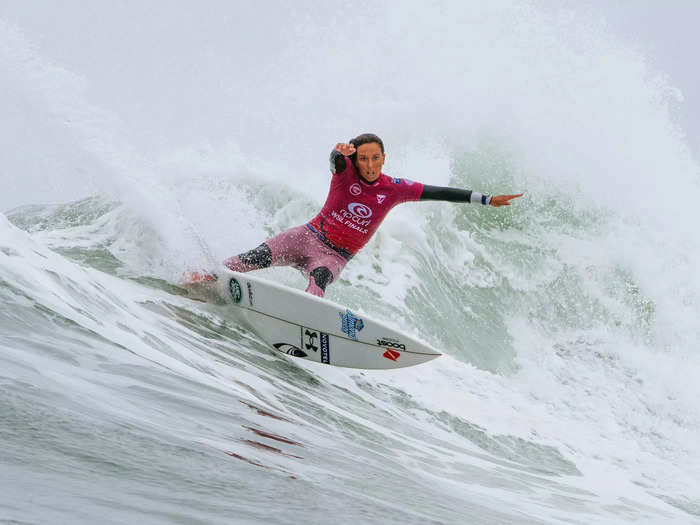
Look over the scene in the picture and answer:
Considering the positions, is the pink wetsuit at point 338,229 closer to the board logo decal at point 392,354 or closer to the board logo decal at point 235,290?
the board logo decal at point 235,290

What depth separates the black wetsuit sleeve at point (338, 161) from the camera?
18.1 ft

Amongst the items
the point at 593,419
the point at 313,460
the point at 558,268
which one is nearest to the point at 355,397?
the point at 313,460

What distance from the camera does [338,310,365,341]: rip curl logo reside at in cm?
493

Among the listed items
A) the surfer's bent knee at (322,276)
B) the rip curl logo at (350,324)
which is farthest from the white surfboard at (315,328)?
the surfer's bent knee at (322,276)

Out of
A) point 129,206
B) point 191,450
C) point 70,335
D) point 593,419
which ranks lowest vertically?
point 191,450

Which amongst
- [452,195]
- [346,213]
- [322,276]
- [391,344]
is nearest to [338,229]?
[346,213]

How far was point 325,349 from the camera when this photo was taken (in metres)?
5.13

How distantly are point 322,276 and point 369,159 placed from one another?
3.14 feet

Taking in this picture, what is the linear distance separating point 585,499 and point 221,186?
5.93 metres

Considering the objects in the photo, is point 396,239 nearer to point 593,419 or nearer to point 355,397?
point 593,419

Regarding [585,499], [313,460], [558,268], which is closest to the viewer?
[313,460]

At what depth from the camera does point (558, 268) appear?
10.5m

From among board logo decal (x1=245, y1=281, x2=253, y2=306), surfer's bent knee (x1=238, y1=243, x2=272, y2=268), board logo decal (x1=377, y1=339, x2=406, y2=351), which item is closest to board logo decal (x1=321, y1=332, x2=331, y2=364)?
board logo decal (x1=377, y1=339, x2=406, y2=351)

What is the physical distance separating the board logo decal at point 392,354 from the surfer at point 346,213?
812 mm
